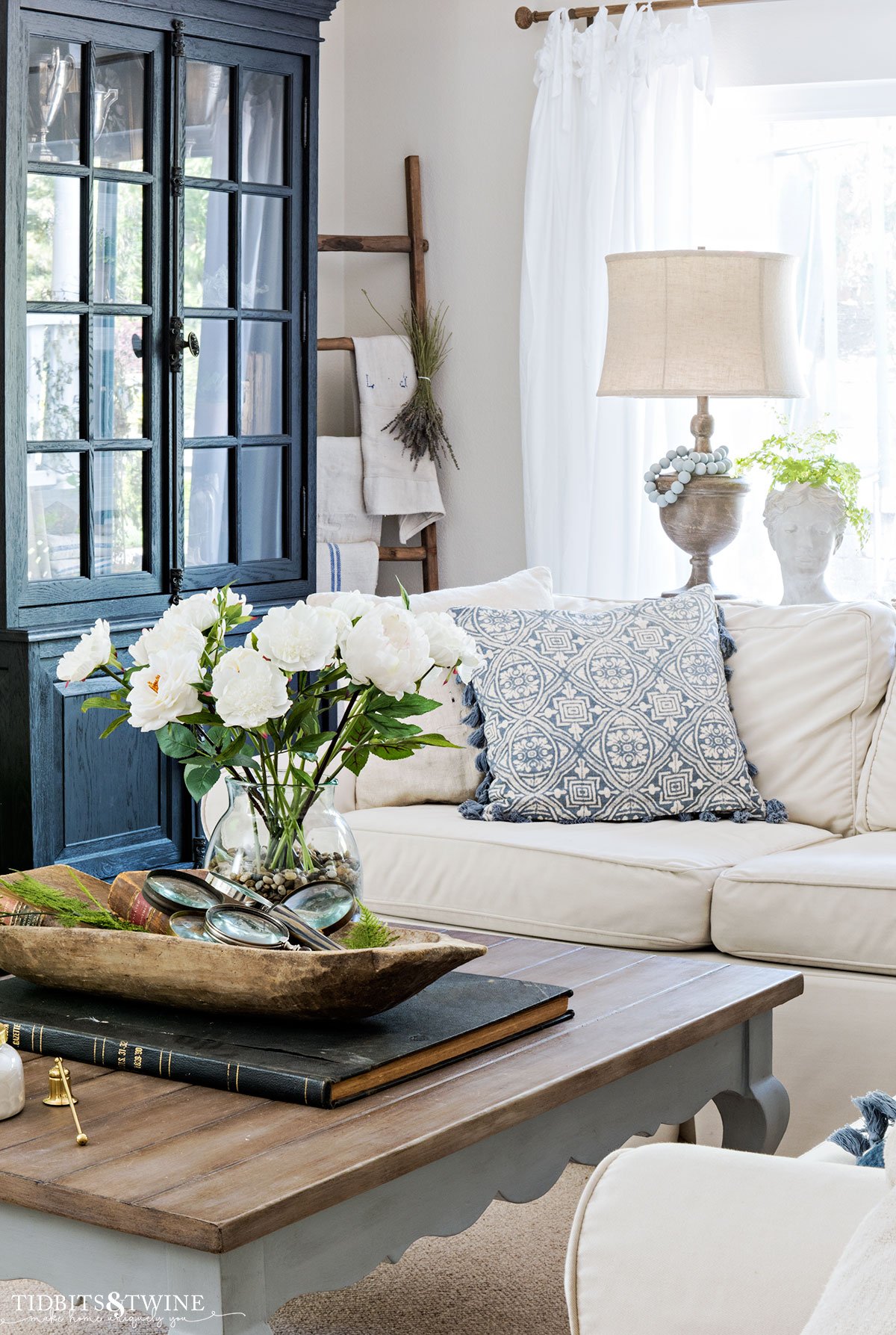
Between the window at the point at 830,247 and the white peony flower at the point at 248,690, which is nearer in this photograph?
the white peony flower at the point at 248,690

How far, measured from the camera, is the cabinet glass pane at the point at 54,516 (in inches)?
134

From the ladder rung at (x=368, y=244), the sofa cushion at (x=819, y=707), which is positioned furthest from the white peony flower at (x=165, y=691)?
the ladder rung at (x=368, y=244)

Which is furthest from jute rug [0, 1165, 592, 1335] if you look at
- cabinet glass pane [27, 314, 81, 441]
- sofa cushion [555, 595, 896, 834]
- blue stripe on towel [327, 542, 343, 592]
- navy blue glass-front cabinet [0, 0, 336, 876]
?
blue stripe on towel [327, 542, 343, 592]

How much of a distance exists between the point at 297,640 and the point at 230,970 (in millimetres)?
335

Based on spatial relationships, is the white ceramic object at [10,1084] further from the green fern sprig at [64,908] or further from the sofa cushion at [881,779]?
the sofa cushion at [881,779]

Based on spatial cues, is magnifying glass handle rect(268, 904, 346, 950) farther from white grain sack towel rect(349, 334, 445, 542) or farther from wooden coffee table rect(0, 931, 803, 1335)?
white grain sack towel rect(349, 334, 445, 542)

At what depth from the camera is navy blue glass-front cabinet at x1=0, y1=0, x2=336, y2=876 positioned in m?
3.35

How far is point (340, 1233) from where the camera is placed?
1229 mm

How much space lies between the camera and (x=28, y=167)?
3318 millimetres

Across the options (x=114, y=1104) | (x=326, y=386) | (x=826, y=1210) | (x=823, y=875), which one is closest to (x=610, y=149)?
(x=326, y=386)

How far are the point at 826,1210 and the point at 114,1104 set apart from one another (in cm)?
71

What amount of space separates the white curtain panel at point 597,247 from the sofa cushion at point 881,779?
1493 mm

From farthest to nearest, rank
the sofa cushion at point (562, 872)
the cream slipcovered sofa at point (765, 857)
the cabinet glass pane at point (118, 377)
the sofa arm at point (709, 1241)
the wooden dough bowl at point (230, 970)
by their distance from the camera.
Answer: the cabinet glass pane at point (118, 377), the sofa cushion at point (562, 872), the cream slipcovered sofa at point (765, 857), the wooden dough bowl at point (230, 970), the sofa arm at point (709, 1241)

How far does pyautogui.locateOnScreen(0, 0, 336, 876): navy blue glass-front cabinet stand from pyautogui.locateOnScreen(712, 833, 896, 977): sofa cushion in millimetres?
1619
